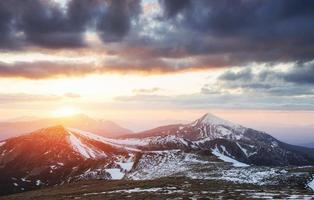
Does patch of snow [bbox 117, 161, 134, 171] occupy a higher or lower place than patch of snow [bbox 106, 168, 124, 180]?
higher

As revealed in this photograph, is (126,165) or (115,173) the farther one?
(126,165)

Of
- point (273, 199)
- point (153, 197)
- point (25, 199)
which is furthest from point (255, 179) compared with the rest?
point (25, 199)

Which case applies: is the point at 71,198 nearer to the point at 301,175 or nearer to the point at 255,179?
the point at 255,179

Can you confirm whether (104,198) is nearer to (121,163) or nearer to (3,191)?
(121,163)

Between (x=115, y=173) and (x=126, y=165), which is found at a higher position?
(x=126, y=165)

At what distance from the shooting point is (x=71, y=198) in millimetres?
61156

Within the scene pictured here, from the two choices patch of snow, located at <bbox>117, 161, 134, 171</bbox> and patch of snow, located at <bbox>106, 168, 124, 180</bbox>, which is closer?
patch of snow, located at <bbox>106, 168, 124, 180</bbox>

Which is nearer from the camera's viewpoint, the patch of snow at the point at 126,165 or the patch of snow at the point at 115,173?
the patch of snow at the point at 115,173

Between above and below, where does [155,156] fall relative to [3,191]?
above

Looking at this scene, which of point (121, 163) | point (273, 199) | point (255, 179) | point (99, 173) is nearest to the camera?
point (273, 199)

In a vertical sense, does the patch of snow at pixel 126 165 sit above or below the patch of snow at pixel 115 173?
above

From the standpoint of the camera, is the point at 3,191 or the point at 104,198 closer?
the point at 104,198

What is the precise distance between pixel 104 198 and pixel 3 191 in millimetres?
154809

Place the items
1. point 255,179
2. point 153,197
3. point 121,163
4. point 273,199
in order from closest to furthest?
point 273,199 < point 153,197 < point 255,179 < point 121,163
